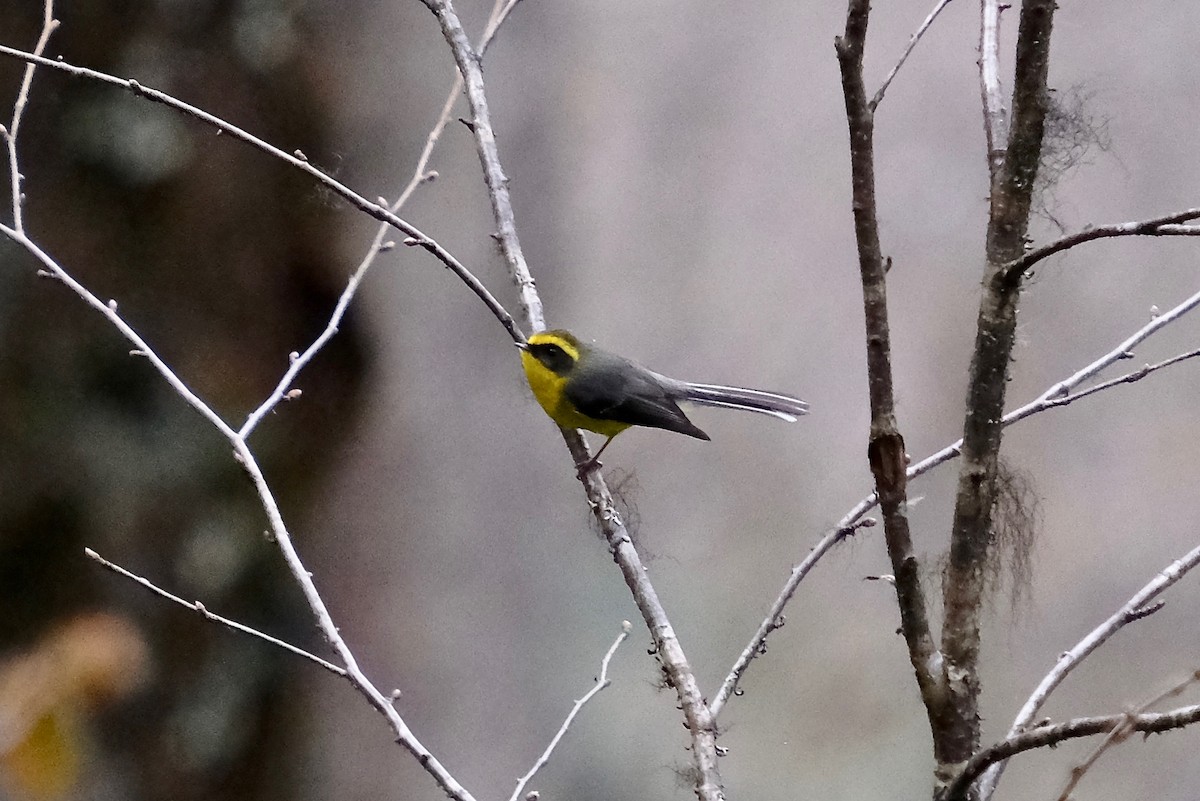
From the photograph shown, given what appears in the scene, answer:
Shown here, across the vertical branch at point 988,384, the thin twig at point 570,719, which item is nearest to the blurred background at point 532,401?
the thin twig at point 570,719

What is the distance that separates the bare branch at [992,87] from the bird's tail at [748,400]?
0.59m

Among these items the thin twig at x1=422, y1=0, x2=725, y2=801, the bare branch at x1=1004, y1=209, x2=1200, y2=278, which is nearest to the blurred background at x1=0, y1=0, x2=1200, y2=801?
the thin twig at x1=422, y1=0, x2=725, y2=801

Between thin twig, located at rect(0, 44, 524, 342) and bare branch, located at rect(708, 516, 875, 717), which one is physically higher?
thin twig, located at rect(0, 44, 524, 342)

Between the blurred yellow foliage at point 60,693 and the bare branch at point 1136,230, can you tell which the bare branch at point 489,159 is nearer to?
the bare branch at point 1136,230

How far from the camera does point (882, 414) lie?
598 millimetres

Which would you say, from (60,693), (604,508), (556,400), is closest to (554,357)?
(556,400)

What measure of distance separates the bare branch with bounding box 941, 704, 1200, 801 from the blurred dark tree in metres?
1.96

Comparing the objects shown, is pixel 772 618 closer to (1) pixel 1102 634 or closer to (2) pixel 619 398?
(1) pixel 1102 634

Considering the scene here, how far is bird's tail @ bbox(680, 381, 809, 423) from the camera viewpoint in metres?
1.35

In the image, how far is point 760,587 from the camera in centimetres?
177

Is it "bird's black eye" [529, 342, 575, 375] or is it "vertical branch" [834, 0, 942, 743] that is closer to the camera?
"vertical branch" [834, 0, 942, 743]

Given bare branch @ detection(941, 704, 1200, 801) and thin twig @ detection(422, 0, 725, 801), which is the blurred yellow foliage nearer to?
thin twig @ detection(422, 0, 725, 801)

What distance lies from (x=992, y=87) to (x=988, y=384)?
31cm

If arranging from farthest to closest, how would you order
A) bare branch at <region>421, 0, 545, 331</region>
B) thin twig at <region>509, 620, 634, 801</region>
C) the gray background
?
the gray background → bare branch at <region>421, 0, 545, 331</region> → thin twig at <region>509, 620, 634, 801</region>
